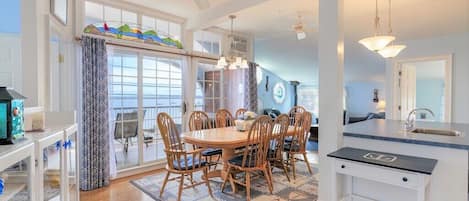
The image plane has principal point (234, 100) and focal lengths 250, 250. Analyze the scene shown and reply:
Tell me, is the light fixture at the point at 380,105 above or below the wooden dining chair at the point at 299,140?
above

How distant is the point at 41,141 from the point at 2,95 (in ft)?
1.04

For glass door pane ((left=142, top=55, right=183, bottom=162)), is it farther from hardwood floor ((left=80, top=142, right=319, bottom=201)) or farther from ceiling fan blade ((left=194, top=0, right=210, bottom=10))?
ceiling fan blade ((left=194, top=0, right=210, bottom=10))

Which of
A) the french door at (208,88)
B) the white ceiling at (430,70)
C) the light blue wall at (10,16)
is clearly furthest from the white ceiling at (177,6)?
the white ceiling at (430,70)

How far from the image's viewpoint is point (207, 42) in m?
4.95

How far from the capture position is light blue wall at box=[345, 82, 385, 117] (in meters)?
7.81

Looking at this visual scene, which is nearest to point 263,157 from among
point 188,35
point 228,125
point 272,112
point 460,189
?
point 228,125

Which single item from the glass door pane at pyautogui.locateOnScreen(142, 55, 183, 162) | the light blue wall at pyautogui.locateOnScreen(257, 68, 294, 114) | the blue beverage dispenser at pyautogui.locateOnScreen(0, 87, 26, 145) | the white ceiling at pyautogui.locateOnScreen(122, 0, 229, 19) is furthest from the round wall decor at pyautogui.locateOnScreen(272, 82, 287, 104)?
the blue beverage dispenser at pyautogui.locateOnScreen(0, 87, 26, 145)

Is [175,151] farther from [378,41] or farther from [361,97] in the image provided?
[361,97]

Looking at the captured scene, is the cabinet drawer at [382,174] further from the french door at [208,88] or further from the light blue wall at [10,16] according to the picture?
the french door at [208,88]

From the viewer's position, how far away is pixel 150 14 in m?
4.03

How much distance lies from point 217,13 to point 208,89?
162 centimetres

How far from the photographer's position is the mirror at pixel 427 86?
14.1 feet

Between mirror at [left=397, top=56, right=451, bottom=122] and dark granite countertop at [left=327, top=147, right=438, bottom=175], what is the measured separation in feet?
10.8

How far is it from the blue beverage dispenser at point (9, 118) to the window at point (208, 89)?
10.7ft
